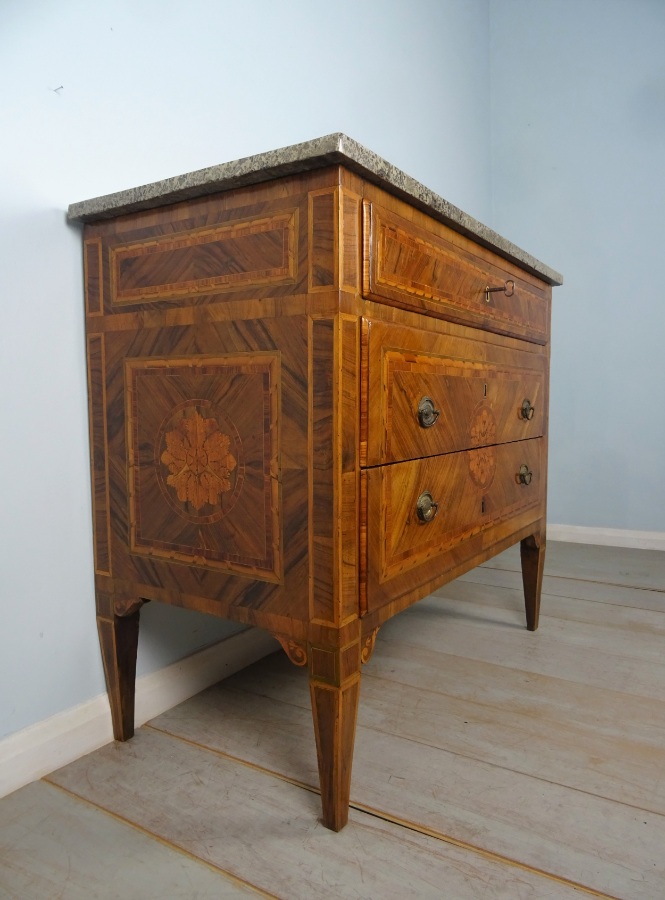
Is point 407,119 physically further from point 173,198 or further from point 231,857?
point 231,857

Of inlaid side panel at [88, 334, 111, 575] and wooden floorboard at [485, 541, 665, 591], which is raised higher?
A: inlaid side panel at [88, 334, 111, 575]

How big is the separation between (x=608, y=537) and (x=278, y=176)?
2264mm

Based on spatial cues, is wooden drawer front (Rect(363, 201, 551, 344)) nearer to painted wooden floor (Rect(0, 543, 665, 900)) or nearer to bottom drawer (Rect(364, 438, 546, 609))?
bottom drawer (Rect(364, 438, 546, 609))

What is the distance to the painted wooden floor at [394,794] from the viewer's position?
839mm

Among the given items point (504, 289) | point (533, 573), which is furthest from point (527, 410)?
point (533, 573)

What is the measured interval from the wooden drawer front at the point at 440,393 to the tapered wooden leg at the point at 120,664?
555 mm

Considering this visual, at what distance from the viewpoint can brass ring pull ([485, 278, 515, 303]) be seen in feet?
4.27

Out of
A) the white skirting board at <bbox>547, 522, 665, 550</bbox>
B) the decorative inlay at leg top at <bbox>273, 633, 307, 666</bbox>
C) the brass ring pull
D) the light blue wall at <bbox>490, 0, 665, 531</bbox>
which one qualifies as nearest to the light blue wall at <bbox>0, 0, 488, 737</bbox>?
the decorative inlay at leg top at <bbox>273, 633, 307, 666</bbox>

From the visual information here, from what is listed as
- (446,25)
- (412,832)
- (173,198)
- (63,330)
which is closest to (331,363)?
(173,198)

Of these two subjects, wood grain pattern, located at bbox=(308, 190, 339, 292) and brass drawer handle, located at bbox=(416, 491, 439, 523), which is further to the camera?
brass drawer handle, located at bbox=(416, 491, 439, 523)

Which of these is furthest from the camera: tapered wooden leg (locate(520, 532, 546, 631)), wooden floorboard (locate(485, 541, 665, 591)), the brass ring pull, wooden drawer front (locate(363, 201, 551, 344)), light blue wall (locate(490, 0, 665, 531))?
light blue wall (locate(490, 0, 665, 531))

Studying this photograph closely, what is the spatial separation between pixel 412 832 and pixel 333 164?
910 millimetres

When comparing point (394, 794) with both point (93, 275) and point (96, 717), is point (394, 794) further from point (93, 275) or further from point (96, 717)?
point (93, 275)

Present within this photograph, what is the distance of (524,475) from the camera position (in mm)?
1548
